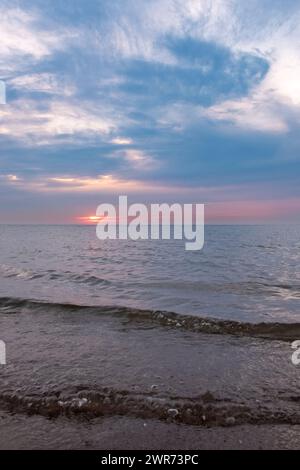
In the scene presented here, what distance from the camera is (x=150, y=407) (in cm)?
623

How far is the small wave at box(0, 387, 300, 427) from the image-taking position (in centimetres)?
585

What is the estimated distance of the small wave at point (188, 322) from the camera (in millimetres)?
11491

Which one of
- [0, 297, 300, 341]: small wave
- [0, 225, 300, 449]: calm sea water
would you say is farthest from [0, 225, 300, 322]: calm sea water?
[0, 297, 300, 341]: small wave

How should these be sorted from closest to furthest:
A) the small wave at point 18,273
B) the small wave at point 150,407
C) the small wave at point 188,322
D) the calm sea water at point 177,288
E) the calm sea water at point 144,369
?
the calm sea water at point 144,369, the small wave at point 150,407, the small wave at point 188,322, the calm sea water at point 177,288, the small wave at point 18,273

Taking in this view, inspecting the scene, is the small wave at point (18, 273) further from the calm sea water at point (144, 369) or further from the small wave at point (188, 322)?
the small wave at point (188, 322)

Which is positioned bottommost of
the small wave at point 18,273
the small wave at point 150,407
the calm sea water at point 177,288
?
the calm sea water at point 177,288

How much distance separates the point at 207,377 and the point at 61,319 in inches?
262

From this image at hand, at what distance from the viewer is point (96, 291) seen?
18969 mm

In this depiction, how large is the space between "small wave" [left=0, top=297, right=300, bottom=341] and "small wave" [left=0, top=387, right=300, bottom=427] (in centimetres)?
511

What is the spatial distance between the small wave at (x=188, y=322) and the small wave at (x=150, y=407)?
16.8ft

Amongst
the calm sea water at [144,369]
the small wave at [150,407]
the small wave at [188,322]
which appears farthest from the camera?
the small wave at [188,322]

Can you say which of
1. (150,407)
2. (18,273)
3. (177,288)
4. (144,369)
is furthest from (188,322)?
(18,273)

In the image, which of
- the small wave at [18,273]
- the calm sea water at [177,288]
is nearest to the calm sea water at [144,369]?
the calm sea water at [177,288]

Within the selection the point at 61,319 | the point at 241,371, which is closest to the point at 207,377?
the point at 241,371
